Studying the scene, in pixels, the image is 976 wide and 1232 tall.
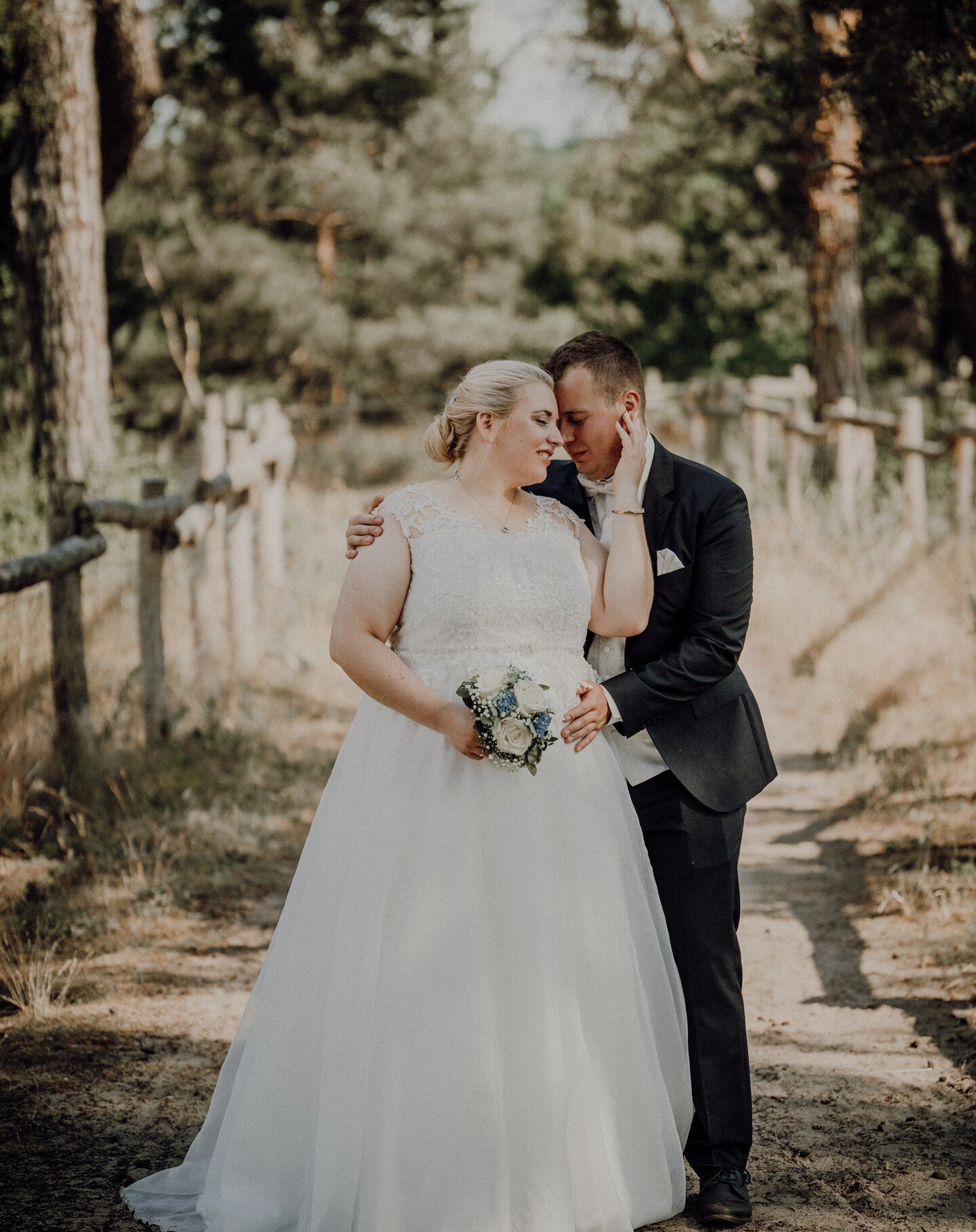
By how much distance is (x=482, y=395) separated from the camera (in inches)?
119

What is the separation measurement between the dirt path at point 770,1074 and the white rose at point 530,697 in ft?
4.22

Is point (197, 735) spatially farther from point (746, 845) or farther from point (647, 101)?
point (647, 101)

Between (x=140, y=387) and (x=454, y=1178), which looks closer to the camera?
(x=454, y=1178)

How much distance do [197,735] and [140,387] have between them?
930 inches

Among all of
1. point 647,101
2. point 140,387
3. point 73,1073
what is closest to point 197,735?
point 73,1073

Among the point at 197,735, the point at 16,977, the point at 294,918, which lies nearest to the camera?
the point at 294,918

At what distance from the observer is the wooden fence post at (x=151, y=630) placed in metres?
6.30

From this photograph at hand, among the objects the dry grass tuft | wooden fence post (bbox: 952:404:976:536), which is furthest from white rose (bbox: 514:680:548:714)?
wooden fence post (bbox: 952:404:976:536)

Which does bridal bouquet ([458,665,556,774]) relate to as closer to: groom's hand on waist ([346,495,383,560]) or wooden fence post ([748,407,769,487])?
groom's hand on waist ([346,495,383,560])

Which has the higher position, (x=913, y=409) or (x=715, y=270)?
(x=715, y=270)

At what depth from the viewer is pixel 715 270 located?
34688 mm

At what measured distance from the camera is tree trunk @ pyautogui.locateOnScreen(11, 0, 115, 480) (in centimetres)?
874

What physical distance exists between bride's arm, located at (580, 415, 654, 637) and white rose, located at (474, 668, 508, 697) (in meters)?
0.43

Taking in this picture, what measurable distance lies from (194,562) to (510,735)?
4.96 metres
